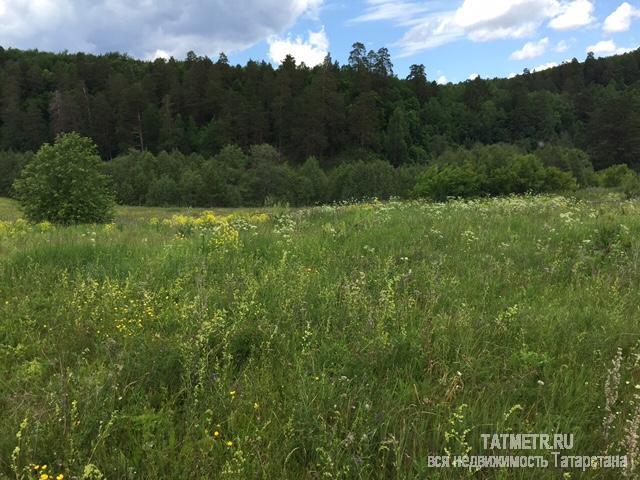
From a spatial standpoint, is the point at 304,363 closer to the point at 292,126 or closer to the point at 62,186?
the point at 62,186

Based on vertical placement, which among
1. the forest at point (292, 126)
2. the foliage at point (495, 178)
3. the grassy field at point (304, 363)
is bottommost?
the grassy field at point (304, 363)

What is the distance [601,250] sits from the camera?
6.36m

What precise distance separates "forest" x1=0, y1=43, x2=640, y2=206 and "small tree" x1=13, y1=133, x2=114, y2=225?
49749mm

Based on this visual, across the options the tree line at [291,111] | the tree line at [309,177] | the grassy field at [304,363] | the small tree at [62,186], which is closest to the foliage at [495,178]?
the tree line at [309,177]

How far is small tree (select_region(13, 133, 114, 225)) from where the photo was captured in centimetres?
1784

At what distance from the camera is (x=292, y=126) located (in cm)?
10431

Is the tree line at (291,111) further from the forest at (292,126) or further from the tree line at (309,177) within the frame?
the tree line at (309,177)

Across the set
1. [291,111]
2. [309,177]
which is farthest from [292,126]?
[309,177]

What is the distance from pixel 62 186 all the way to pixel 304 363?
18.1m

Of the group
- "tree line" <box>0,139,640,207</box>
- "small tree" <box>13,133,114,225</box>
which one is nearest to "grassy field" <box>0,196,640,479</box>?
"small tree" <box>13,133,114,225</box>

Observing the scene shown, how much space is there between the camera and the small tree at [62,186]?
58.5ft

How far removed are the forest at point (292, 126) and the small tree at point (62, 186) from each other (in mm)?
49749

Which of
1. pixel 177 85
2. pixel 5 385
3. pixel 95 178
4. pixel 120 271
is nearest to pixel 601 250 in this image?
pixel 120 271

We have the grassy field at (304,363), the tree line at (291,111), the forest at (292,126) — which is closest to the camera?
the grassy field at (304,363)
